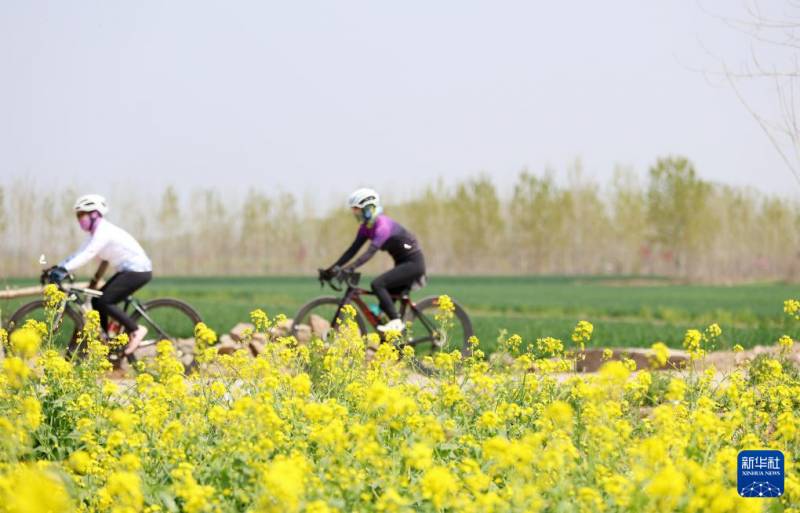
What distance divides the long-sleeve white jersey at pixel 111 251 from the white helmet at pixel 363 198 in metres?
2.08

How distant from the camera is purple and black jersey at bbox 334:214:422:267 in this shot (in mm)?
9672

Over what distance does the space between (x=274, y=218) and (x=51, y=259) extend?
15.6 meters

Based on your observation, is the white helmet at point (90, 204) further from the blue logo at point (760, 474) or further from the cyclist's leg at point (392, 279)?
the blue logo at point (760, 474)

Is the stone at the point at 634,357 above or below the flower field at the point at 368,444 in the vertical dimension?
below

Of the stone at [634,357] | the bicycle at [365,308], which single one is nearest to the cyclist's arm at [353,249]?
the bicycle at [365,308]

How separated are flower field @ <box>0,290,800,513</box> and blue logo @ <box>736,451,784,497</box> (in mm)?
60

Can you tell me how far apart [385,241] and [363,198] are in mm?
580

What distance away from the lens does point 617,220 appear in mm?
61500

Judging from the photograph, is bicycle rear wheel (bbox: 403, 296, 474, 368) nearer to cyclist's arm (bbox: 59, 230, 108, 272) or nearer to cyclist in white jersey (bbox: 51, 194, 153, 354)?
cyclist in white jersey (bbox: 51, 194, 153, 354)

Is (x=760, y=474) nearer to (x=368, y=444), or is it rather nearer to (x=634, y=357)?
(x=368, y=444)

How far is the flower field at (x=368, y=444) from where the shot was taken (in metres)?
3.69

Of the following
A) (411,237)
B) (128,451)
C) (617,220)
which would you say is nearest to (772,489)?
(128,451)

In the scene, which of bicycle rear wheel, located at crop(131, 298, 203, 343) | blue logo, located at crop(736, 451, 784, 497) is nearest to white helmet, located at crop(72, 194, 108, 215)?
bicycle rear wheel, located at crop(131, 298, 203, 343)

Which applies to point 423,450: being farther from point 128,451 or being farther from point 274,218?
point 274,218
